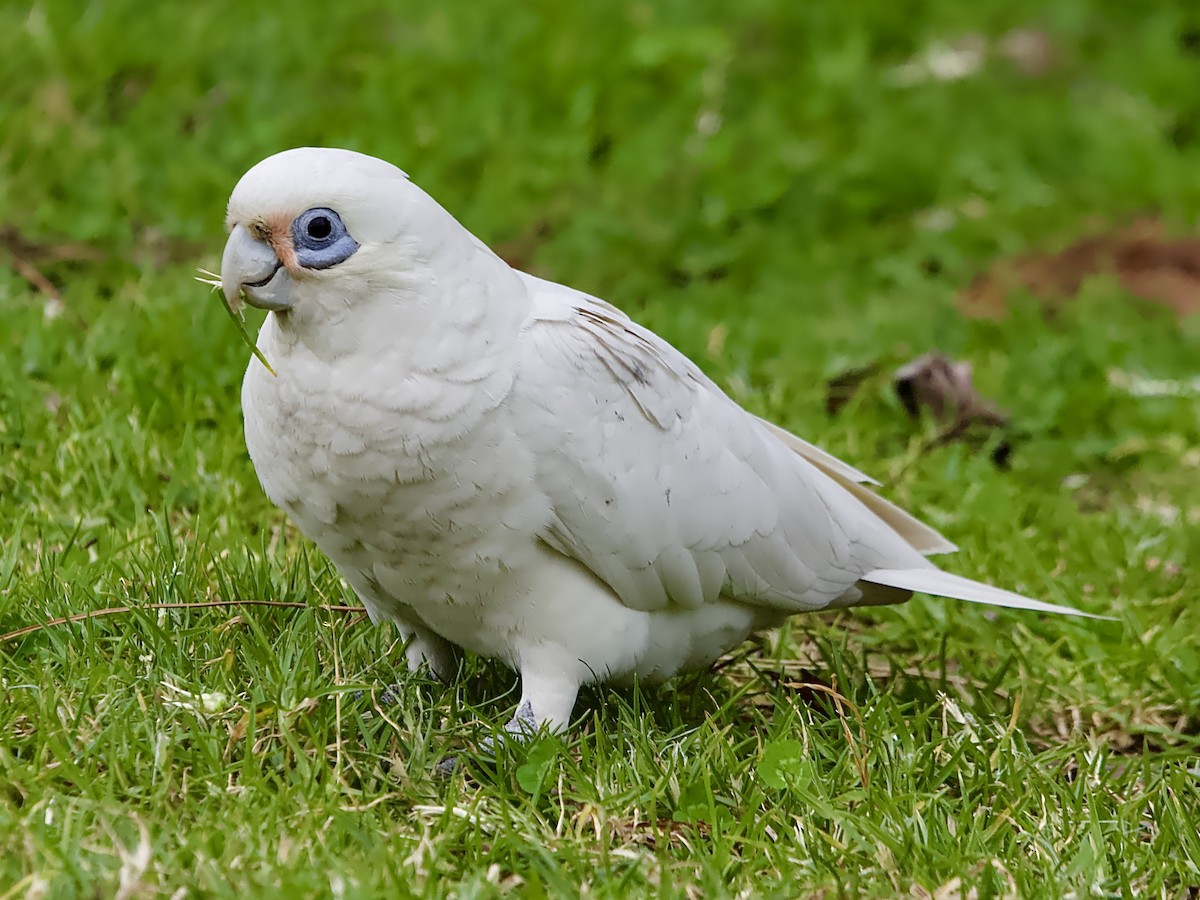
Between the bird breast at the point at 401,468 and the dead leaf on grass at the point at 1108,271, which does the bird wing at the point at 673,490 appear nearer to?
the bird breast at the point at 401,468

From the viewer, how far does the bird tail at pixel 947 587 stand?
3.08 m

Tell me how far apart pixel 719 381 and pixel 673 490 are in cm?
175

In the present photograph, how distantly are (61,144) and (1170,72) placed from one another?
16.6 feet

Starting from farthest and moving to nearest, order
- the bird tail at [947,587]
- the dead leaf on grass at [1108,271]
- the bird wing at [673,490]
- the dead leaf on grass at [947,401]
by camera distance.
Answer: the dead leaf on grass at [1108,271] → the dead leaf on grass at [947,401] → the bird tail at [947,587] → the bird wing at [673,490]

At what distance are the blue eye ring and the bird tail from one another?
53.6 inches

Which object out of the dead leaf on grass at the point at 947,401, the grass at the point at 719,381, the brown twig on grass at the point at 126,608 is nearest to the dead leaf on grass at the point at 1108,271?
the grass at the point at 719,381

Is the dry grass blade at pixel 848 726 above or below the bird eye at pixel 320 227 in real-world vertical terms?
below

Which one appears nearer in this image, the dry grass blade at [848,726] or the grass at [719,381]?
the grass at [719,381]

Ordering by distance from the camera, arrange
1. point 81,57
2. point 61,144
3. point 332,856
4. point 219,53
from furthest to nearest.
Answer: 1. point 219,53
2. point 81,57
3. point 61,144
4. point 332,856

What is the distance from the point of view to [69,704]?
258 cm

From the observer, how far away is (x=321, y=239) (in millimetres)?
2463

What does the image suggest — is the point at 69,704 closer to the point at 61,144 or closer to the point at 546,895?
the point at 546,895

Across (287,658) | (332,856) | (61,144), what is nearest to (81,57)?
(61,144)

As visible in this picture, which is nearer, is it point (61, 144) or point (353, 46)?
point (61, 144)
